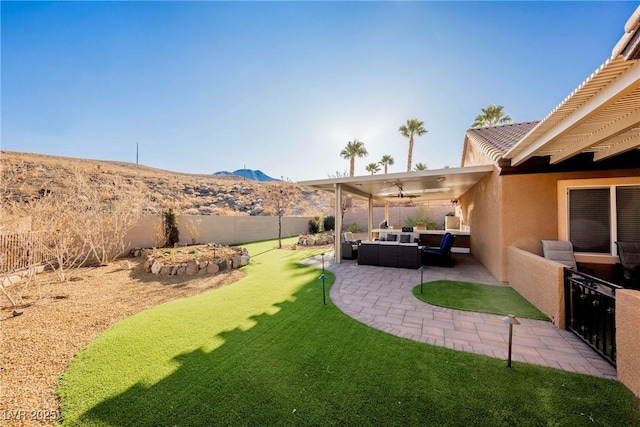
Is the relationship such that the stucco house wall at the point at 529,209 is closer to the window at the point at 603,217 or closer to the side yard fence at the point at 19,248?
the window at the point at 603,217

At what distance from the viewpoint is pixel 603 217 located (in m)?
6.02

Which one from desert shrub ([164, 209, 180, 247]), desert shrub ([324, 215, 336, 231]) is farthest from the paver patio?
desert shrub ([324, 215, 336, 231])

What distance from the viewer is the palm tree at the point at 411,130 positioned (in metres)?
25.1

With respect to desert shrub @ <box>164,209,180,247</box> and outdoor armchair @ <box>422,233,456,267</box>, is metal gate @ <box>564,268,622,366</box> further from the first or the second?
desert shrub @ <box>164,209,180,247</box>

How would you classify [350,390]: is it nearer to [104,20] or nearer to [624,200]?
[624,200]

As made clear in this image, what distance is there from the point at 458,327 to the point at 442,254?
523cm

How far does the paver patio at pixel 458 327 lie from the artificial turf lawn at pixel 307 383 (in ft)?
0.88

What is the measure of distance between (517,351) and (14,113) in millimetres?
18456

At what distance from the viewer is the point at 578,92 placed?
290 centimetres

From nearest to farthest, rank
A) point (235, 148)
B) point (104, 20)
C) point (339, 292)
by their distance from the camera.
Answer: point (339, 292) < point (104, 20) < point (235, 148)

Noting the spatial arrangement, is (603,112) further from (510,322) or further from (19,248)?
(19,248)

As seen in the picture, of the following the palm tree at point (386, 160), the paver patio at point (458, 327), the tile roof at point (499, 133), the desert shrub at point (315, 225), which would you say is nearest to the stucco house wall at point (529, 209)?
the paver patio at point (458, 327)

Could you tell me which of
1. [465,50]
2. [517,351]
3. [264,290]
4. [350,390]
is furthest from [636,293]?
[465,50]

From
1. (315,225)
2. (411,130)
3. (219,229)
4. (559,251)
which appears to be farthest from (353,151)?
(559,251)
